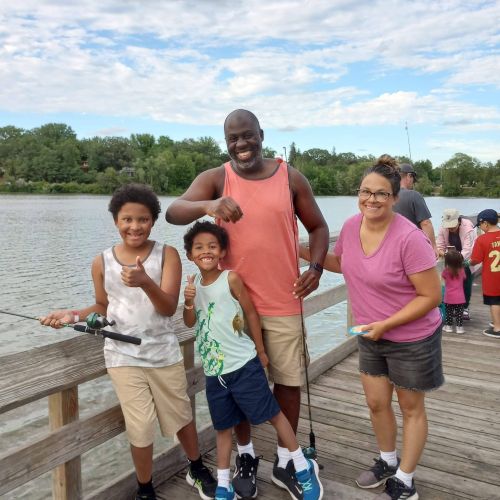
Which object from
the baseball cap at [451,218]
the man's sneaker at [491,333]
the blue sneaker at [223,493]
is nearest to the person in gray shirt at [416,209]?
the baseball cap at [451,218]

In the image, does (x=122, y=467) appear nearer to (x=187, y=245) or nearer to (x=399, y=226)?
(x=187, y=245)

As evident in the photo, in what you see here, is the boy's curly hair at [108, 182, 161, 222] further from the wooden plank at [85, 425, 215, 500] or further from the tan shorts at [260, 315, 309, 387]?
the wooden plank at [85, 425, 215, 500]

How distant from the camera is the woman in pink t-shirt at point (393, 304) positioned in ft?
8.05

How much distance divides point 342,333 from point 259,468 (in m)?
7.80

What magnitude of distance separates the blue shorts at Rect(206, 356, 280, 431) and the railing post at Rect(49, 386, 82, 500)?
2.21 ft

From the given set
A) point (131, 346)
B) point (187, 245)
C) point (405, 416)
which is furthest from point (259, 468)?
point (187, 245)

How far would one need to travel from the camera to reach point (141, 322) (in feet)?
8.08

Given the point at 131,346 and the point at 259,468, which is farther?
the point at 259,468

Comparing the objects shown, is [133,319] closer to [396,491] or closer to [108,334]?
[108,334]

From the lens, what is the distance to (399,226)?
2.53m

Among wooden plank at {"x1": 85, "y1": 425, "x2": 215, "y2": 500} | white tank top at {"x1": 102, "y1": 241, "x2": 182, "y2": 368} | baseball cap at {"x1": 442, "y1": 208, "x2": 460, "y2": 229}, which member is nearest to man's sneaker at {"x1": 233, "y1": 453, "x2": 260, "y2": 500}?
wooden plank at {"x1": 85, "y1": 425, "x2": 215, "y2": 500}

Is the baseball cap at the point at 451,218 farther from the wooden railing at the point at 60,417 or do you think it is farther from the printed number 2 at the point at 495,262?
the wooden railing at the point at 60,417

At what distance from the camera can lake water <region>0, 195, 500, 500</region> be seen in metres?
5.93

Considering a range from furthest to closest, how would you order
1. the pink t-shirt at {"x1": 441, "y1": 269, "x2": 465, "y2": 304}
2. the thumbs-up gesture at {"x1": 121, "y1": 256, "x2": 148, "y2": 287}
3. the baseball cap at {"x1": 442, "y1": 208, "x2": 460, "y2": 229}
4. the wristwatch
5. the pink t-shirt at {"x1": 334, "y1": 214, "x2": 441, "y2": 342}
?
the baseball cap at {"x1": 442, "y1": 208, "x2": 460, "y2": 229}
the pink t-shirt at {"x1": 441, "y1": 269, "x2": 465, "y2": 304}
the wristwatch
the pink t-shirt at {"x1": 334, "y1": 214, "x2": 441, "y2": 342}
the thumbs-up gesture at {"x1": 121, "y1": 256, "x2": 148, "y2": 287}
